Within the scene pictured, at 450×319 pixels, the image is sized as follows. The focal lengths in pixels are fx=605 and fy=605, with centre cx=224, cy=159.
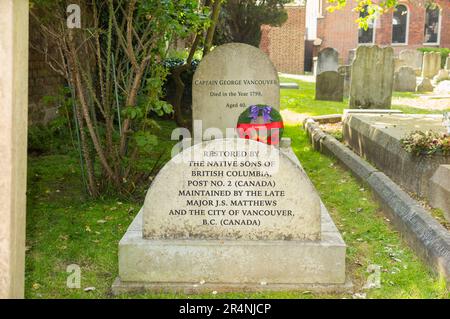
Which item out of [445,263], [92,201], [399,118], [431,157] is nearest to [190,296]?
[445,263]

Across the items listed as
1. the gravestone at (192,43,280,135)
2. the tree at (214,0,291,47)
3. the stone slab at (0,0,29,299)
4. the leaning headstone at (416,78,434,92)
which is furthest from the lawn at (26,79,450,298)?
the leaning headstone at (416,78,434,92)

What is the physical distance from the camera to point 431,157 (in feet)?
20.4

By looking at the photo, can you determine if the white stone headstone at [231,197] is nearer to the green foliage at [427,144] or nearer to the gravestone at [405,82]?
the green foliage at [427,144]

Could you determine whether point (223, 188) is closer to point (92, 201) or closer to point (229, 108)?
point (92, 201)

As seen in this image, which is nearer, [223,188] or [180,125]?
[223,188]

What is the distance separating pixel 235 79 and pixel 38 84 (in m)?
3.84

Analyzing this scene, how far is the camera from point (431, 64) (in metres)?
25.5

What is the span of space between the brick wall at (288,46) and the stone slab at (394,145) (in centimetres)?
2481

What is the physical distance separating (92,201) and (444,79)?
19069 millimetres

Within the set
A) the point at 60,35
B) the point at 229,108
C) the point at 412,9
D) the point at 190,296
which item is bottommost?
the point at 190,296

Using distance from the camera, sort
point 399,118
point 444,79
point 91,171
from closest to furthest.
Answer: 1. point 91,171
2. point 399,118
3. point 444,79

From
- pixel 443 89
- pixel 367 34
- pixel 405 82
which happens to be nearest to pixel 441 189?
pixel 443 89

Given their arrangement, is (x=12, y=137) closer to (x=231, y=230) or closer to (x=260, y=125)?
(x=231, y=230)

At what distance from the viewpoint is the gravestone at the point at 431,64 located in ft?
82.9
